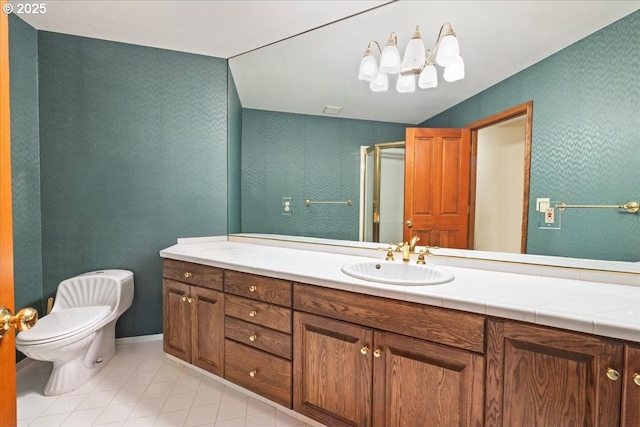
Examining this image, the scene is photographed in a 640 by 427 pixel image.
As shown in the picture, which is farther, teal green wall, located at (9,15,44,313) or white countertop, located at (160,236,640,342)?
teal green wall, located at (9,15,44,313)

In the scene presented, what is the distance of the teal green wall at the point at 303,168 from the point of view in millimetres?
2082

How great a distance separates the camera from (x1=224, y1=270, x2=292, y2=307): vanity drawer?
1548 mm

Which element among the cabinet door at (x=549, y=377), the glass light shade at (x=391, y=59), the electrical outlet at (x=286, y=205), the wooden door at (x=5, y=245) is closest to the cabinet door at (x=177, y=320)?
the electrical outlet at (x=286, y=205)

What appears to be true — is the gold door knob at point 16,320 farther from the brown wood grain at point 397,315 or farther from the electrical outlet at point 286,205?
the electrical outlet at point 286,205

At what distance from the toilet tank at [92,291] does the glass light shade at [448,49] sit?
258cm

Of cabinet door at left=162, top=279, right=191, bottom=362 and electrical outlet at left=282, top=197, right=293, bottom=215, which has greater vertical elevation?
electrical outlet at left=282, top=197, right=293, bottom=215

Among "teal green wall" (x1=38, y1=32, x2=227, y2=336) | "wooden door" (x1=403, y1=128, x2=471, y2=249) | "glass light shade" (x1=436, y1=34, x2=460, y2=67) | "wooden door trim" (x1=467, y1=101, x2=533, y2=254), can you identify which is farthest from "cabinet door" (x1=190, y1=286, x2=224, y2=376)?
"glass light shade" (x1=436, y1=34, x2=460, y2=67)

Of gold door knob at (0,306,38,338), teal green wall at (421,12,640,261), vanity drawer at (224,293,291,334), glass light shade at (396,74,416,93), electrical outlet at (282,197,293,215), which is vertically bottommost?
vanity drawer at (224,293,291,334)

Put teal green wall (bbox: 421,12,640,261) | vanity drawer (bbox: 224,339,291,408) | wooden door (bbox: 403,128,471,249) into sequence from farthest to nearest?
wooden door (bbox: 403,128,471,249) → vanity drawer (bbox: 224,339,291,408) → teal green wall (bbox: 421,12,640,261)

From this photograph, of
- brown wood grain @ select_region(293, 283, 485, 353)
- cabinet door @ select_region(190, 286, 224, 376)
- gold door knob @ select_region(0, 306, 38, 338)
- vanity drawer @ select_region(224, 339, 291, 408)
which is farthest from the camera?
cabinet door @ select_region(190, 286, 224, 376)

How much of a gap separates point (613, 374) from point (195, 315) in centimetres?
199

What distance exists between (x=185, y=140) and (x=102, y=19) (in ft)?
3.04

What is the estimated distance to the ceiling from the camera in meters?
1.46

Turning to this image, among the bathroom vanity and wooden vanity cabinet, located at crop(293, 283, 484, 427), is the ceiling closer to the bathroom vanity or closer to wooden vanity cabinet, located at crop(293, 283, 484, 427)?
the bathroom vanity
